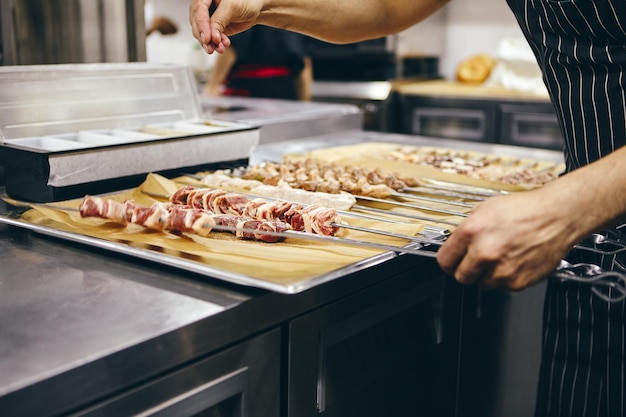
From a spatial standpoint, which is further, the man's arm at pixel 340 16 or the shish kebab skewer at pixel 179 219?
the man's arm at pixel 340 16

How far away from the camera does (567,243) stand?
1.04 metres

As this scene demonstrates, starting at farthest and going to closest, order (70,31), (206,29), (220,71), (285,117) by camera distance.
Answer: (220,71) → (285,117) → (70,31) → (206,29)

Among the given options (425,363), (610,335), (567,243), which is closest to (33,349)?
(567,243)

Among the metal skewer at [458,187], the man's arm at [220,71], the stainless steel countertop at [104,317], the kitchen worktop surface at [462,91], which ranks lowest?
the stainless steel countertop at [104,317]

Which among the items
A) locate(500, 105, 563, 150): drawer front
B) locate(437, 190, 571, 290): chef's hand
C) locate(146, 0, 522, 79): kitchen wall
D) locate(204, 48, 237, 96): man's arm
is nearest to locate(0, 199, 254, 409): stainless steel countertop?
locate(437, 190, 571, 290): chef's hand

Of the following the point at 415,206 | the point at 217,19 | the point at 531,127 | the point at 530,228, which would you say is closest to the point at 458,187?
the point at 415,206

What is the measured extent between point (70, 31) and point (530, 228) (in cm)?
168

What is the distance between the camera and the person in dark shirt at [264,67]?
14.2 ft

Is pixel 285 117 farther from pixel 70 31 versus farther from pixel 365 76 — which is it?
pixel 365 76

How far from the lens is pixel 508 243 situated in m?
0.97

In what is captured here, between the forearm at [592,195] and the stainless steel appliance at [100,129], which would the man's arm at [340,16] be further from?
the forearm at [592,195]

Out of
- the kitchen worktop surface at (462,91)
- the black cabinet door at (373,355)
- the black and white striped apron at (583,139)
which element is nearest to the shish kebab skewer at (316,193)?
the black cabinet door at (373,355)

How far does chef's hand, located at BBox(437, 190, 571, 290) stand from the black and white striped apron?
507 millimetres

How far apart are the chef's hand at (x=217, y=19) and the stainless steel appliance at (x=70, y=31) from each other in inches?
27.2
